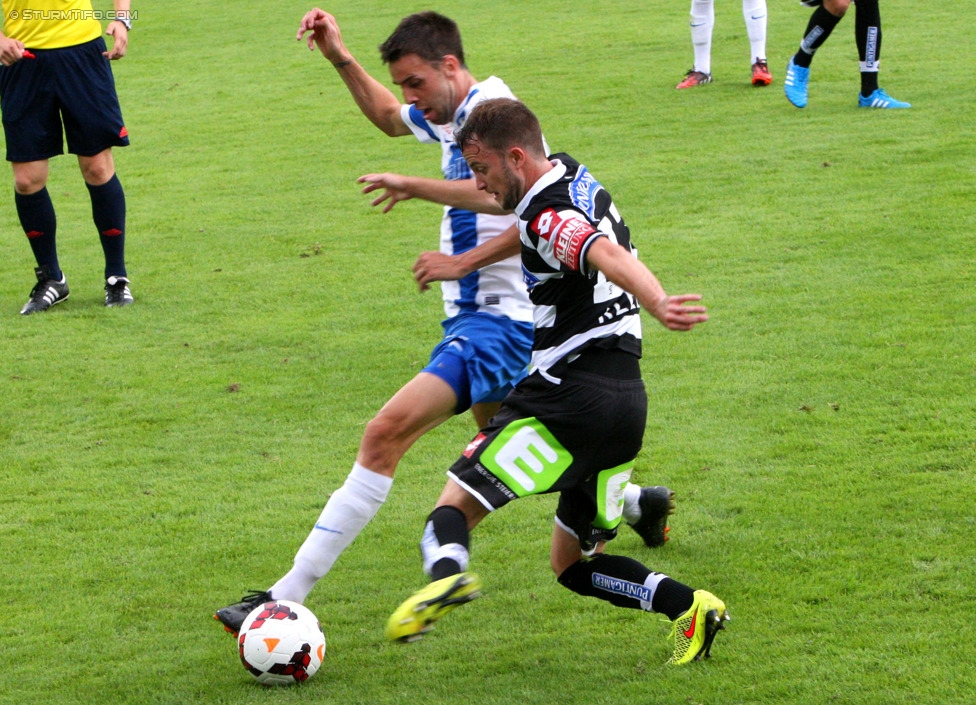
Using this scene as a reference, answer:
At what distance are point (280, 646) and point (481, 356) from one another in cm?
118

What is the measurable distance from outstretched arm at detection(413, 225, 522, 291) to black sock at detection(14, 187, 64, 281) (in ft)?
15.5

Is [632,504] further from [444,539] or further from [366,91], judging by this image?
[366,91]

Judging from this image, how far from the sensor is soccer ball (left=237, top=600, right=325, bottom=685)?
3.80 meters

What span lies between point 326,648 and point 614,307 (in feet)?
4.96

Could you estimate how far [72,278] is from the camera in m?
8.79

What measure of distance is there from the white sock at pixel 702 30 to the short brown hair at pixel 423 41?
8175 millimetres

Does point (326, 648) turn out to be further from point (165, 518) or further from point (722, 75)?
point (722, 75)

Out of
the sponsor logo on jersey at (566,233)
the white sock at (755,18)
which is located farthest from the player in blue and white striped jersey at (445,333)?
the white sock at (755,18)

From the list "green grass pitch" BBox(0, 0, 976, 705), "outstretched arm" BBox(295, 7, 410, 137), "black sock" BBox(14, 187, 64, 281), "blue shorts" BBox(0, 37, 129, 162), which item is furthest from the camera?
"black sock" BBox(14, 187, 64, 281)

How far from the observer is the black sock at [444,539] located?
3387 millimetres

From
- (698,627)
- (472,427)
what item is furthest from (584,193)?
(472,427)

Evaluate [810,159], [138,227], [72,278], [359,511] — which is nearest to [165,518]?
[359,511]

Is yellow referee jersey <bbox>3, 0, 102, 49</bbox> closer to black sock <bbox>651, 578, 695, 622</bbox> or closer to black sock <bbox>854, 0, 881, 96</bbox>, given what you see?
black sock <bbox>651, 578, 695, 622</bbox>

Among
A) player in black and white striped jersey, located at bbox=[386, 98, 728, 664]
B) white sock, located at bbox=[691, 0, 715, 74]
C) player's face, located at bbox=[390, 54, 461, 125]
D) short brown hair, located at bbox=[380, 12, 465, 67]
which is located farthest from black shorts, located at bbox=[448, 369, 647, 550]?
white sock, located at bbox=[691, 0, 715, 74]
